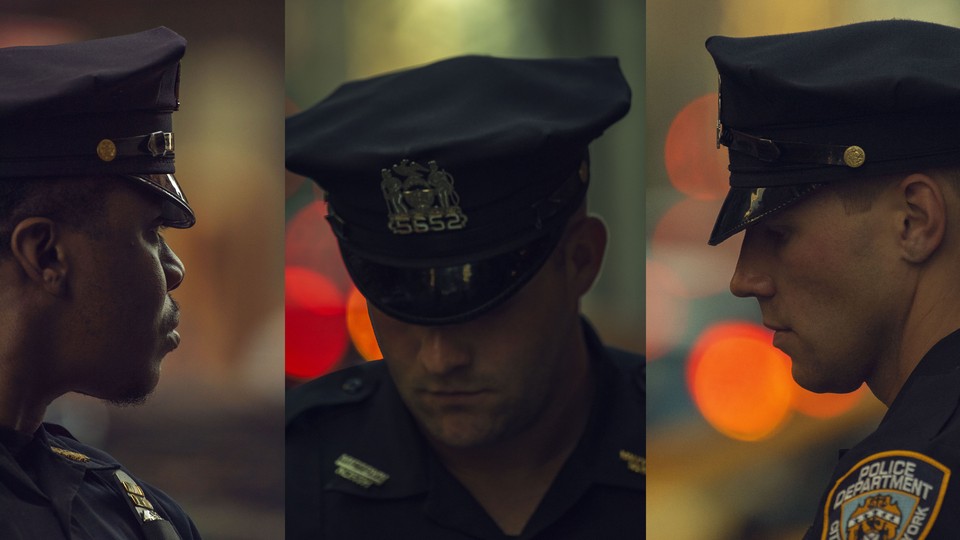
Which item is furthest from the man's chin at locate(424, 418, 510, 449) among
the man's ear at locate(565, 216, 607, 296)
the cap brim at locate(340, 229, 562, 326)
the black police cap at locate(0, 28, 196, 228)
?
the black police cap at locate(0, 28, 196, 228)

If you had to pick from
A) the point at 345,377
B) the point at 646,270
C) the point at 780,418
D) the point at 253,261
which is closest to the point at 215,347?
the point at 253,261

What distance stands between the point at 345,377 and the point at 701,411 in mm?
1029

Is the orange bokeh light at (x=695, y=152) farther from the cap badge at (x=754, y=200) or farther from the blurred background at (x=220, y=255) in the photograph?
the blurred background at (x=220, y=255)

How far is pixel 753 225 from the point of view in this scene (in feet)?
8.17

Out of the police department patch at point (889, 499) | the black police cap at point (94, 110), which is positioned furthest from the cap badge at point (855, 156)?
the black police cap at point (94, 110)

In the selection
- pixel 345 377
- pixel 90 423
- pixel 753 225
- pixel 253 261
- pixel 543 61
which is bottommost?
pixel 90 423

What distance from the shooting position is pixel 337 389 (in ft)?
11.2

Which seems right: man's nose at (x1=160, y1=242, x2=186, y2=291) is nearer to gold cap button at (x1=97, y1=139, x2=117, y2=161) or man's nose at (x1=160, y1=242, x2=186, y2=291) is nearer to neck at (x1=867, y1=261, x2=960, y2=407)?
gold cap button at (x1=97, y1=139, x2=117, y2=161)

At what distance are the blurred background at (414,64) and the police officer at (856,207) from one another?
0.71m

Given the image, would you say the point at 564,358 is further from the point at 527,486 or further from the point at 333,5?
the point at 333,5

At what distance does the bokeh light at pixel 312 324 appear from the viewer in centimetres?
328

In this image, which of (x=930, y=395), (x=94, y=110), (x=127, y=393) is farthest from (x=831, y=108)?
(x=127, y=393)

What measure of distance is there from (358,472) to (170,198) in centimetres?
108

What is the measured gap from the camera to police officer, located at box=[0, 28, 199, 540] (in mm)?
2293
